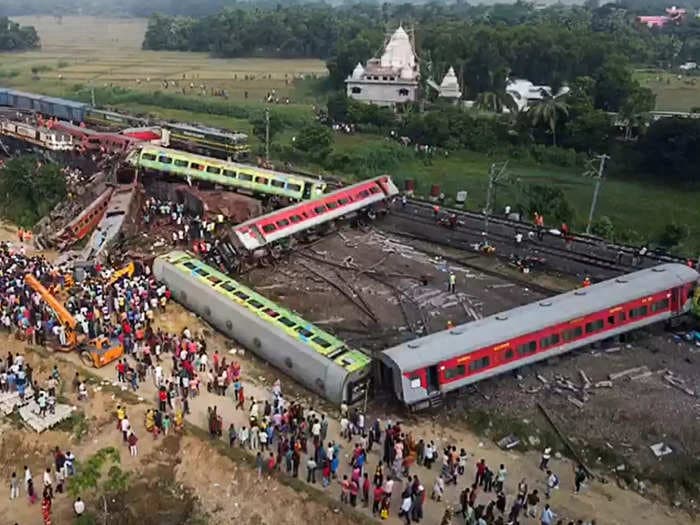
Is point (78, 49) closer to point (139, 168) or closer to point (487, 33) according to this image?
point (487, 33)

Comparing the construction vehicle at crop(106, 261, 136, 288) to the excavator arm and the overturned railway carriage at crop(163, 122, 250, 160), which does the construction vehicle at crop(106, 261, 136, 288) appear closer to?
the excavator arm

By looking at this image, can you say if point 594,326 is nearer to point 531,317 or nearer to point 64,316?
point 531,317

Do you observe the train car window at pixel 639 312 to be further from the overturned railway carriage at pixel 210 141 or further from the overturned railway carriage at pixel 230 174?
the overturned railway carriage at pixel 210 141

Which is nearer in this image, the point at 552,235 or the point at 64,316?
the point at 64,316

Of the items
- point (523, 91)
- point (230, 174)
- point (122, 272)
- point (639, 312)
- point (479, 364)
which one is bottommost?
point (122, 272)

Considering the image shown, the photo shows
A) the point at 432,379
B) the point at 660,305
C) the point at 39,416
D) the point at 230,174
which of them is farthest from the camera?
the point at 230,174

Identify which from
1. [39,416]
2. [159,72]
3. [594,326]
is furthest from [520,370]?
[159,72]

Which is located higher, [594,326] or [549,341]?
[594,326]

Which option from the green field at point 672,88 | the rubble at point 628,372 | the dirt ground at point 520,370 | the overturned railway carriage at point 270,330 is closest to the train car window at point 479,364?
the dirt ground at point 520,370
